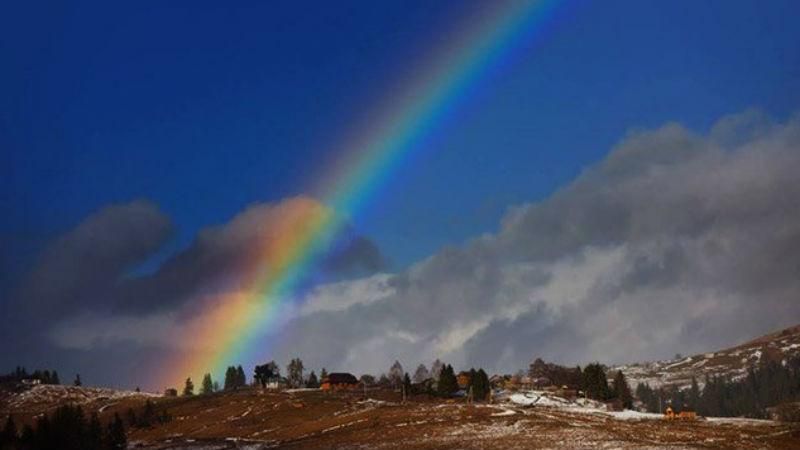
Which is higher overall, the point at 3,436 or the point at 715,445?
the point at 3,436

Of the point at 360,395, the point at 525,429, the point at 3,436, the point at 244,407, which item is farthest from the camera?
the point at 360,395

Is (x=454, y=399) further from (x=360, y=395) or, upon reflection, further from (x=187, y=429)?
(x=187, y=429)

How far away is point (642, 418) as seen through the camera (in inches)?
4678

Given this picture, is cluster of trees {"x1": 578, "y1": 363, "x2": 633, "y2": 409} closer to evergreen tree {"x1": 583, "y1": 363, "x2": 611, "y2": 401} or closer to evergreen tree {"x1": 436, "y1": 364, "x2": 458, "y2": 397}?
evergreen tree {"x1": 583, "y1": 363, "x2": 611, "y2": 401}

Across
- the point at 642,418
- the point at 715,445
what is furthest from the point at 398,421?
the point at 715,445

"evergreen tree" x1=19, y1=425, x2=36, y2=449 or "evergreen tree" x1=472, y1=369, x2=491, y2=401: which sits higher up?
"evergreen tree" x1=472, y1=369, x2=491, y2=401

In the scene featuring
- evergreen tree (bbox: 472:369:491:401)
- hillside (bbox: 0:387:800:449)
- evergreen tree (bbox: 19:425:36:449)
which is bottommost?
hillside (bbox: 0:387:800:449)

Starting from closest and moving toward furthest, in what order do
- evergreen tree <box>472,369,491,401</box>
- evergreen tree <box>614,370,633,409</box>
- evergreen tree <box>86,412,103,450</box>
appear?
evergreen tree <box>86,412,103,450</box> < evergreen tree <box>472,369,491,401</box> < evergreen tree <box>614,370,633,409</box>

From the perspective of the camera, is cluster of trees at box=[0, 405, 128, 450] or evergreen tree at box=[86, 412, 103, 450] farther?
evergreen tree at box=[86, 412, 103, 450]

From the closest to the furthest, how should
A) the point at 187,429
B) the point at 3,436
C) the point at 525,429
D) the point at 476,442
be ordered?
the point at 3,436, the point at 476,442, the point at 525,429, the point at 187,429

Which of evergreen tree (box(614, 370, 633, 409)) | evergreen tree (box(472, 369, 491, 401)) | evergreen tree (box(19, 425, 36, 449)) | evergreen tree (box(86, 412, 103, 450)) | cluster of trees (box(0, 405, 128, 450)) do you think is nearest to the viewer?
cluster of trees (box(0, 405, 128, 450))

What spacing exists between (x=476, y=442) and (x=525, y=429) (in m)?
13.7

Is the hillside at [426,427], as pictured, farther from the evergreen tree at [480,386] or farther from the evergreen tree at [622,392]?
the evergreen tree at [622,392]

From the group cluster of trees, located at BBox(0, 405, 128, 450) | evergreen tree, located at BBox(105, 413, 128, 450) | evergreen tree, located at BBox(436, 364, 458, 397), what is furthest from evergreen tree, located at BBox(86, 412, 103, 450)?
evergreen tree, located at BBox(436, 364, 458, 397)
